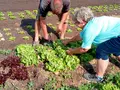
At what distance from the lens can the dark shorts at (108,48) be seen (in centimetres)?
541

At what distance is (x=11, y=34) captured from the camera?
730cm

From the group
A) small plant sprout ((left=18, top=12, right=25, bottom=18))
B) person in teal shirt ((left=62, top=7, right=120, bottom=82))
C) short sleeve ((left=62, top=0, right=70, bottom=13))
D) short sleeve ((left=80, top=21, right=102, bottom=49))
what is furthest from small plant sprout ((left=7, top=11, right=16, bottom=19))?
short sleeve ((left=80, top=21, right=102, bottom=49))

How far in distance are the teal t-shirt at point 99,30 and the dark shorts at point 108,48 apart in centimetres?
14

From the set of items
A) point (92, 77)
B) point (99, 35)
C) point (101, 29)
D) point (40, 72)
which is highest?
point (101, 29)

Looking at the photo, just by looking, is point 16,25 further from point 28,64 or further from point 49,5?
point 28,64

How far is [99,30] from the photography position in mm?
5062

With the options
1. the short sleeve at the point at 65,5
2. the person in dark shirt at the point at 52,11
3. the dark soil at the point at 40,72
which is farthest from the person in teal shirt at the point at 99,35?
the short sleeve at the point at 65,5

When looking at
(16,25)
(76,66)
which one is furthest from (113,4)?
(76,66)

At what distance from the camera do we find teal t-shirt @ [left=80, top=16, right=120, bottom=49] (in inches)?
196

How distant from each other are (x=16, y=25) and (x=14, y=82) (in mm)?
2590

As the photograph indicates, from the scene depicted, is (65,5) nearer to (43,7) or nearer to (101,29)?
(43,7)

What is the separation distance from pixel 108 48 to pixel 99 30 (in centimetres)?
56

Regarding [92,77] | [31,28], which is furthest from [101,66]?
[31,28]

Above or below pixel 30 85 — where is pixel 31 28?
above
